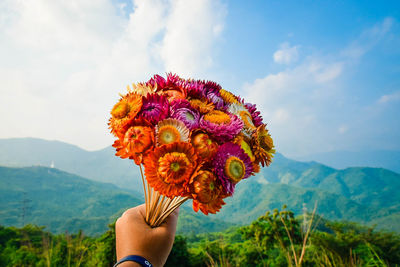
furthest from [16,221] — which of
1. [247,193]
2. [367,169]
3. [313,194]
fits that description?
[367,169]

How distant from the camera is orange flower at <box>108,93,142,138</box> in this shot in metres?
1.32

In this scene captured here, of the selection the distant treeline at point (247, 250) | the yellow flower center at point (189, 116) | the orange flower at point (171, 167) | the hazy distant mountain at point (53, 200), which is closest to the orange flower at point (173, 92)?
the yellow flower center at point (189, 116)

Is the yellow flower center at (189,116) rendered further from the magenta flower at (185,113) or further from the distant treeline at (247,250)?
the distant treeline at (247,250)

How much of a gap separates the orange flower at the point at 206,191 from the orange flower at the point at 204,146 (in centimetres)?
10

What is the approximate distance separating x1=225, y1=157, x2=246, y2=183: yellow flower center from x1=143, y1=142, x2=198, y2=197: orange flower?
0.18m

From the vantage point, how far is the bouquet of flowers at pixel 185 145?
1157 millimetres

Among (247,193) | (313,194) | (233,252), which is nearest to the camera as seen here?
(233,252)

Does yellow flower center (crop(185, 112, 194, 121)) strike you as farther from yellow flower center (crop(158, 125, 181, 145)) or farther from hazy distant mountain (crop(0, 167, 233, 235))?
hazy distant mountain (crop(0, 167, 233, 235))

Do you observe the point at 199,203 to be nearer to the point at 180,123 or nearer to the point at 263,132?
the point at 180,123

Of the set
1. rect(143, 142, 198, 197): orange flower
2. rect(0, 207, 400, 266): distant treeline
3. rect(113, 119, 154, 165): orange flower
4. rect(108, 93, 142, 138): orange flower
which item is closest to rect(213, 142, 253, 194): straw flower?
rect(143, 142, 198, 197): orange flower

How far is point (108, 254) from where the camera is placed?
5.88 metres

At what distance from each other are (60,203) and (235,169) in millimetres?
161221

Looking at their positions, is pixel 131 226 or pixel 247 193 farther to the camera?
pixel 247 193

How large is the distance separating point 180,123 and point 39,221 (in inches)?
5279
